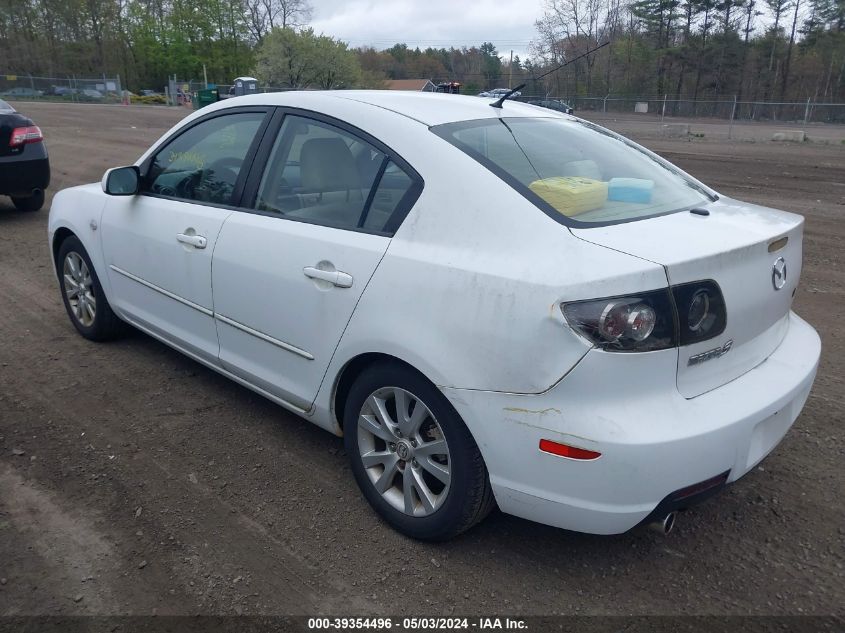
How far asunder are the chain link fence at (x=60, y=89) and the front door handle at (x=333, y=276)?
5979cm

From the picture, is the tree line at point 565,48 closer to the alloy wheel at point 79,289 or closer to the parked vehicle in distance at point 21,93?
the parked vehicle in distance at point 21,93

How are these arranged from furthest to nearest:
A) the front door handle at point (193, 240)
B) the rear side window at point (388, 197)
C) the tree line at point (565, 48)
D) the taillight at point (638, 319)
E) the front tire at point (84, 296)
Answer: the tree line at point (565, 48) < the front tire at point (84, 296) < the front door handle at point (193, 240) < the rear side window at point (388, 197) < the taillight at point (638, 319)

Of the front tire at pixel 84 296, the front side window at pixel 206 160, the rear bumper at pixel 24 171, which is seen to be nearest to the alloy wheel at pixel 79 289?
the front tire at pixel 84 296

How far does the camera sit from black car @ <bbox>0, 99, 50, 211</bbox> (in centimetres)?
855

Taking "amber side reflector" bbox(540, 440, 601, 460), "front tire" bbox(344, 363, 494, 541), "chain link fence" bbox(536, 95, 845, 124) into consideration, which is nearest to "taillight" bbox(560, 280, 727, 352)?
"amber side reflector" bbox(540, 440, 601, 460)

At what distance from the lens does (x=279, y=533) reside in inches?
115

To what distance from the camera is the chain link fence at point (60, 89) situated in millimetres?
55969

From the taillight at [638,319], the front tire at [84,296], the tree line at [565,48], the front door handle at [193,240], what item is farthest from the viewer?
the tree line at [565,48]

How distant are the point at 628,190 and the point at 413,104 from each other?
40.2 inches

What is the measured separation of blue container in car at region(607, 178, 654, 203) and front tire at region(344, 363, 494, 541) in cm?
113

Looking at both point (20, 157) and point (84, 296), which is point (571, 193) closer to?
point (84, 296)

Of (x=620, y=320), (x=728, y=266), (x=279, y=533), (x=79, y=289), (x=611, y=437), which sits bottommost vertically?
(x=279, y=533)

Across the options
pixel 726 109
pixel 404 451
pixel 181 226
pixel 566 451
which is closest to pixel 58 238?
pixel 181 226

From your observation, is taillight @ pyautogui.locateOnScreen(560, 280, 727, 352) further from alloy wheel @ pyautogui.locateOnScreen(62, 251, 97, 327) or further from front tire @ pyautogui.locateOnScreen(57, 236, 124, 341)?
alloy wheel @ pyautogui.locateOnScreen(62, 251, 97, 327)
